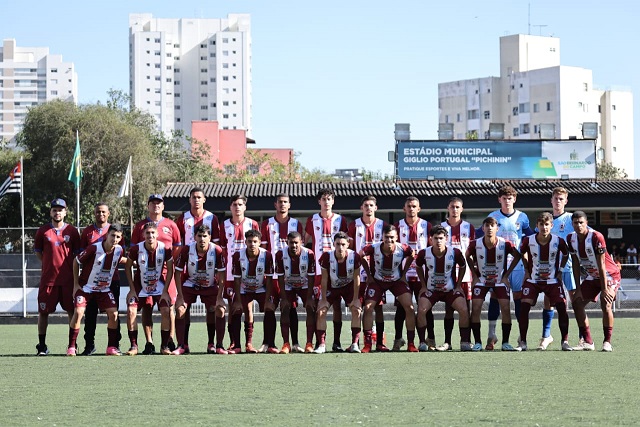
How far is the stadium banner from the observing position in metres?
36.5

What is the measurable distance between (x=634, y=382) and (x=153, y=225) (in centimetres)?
640

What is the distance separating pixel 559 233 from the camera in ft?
47.1

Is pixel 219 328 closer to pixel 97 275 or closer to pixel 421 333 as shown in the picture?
pixel 97 275

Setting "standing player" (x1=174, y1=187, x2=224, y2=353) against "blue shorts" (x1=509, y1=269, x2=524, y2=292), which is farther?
A: "blue shorts" (x1=509, y1=269, x2=524, y2=292)

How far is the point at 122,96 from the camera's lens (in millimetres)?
66375

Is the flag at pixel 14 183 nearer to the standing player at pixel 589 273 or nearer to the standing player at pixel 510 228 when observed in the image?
the standing player at pixel 510 228

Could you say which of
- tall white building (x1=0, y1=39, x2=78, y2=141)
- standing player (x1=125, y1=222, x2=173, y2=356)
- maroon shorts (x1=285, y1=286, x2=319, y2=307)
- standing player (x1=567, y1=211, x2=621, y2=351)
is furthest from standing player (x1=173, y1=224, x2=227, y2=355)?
tall white building (x1=0, y1=39, x2=78, y2=141)

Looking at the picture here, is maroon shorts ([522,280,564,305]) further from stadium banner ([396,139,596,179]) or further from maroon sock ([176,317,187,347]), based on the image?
stadium banner ([396,139,596,179])

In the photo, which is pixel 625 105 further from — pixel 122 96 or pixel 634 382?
pixel 634 382

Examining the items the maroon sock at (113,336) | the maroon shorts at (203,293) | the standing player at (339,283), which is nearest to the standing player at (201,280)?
the maroon shorts at (203,293)

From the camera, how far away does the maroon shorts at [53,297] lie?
13805mm

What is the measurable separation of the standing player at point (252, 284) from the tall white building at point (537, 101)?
99783 millimetres

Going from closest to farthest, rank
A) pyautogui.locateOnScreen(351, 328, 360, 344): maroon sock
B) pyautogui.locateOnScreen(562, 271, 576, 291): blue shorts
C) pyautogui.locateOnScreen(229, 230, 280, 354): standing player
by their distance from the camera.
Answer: pyautogui.locateOnScreen(351, 328, 360, 344): maroon sock < pyautogui.locateOnScreen(229, 230, 280, 354): standing player < pyautogui.locateOnScreen(562, 271, 576, 291): blue shorts

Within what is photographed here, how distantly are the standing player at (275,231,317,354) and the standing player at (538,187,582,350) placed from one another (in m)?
2.82
